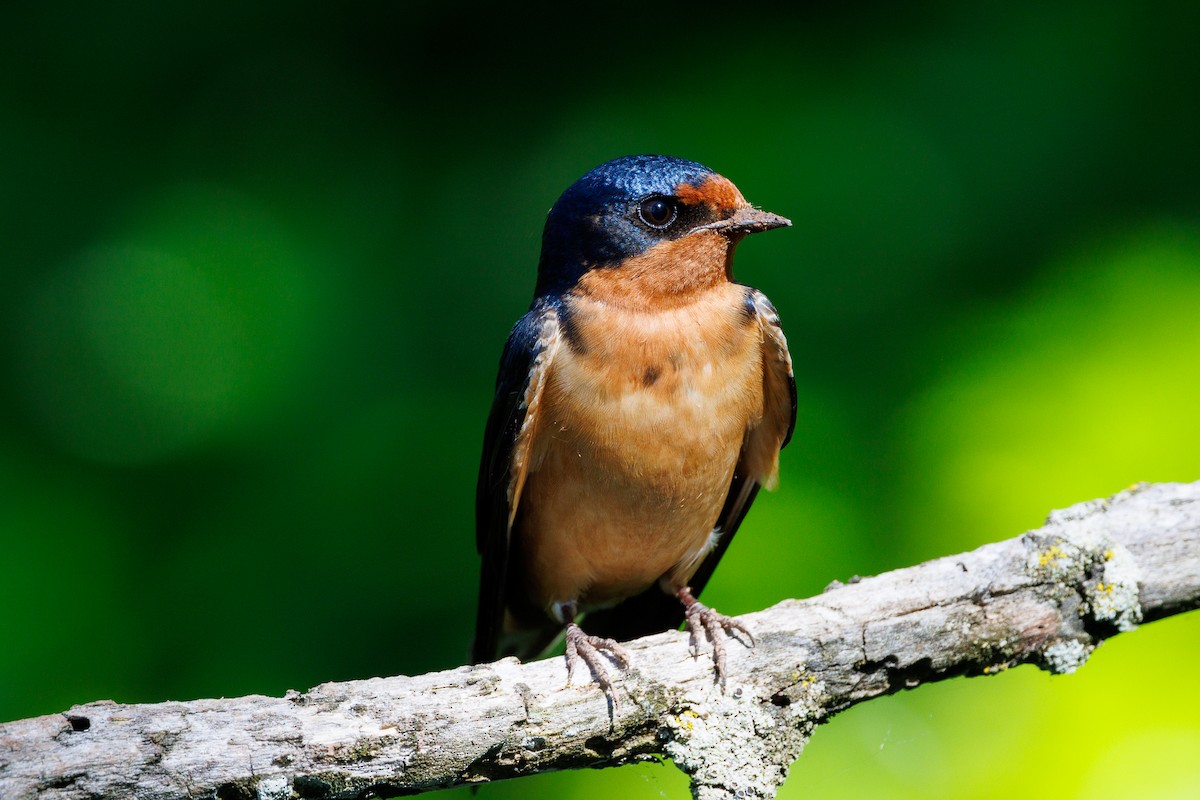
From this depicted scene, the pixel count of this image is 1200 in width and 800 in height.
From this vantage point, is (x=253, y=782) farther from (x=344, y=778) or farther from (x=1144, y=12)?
(x=1144, y=12)

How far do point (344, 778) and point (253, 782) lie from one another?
0.16 metres

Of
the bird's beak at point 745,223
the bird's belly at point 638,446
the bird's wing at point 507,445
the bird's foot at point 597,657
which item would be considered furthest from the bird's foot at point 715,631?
the bird's beak at point 745,223

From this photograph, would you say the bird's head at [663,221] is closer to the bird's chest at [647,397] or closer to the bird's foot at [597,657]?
the bird's chest at [647,397]

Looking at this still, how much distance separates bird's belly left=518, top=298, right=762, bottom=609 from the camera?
2785 mm

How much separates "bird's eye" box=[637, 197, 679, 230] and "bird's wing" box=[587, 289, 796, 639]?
0.31 m

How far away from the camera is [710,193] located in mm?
2846

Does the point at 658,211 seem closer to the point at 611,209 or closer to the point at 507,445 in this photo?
the point at 611,209

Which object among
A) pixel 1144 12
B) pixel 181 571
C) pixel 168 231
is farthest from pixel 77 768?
pixel 1144 12

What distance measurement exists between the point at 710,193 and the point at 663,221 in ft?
0.44

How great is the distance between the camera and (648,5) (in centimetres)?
468

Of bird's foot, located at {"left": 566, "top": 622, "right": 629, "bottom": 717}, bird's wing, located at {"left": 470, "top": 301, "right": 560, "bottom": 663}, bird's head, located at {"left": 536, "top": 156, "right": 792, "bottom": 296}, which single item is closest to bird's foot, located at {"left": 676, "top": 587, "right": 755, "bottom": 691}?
bird's foot, located at {"left": 566, "top": 622, "right": 629, "bottom": 717}

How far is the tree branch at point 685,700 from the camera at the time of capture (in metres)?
1.99

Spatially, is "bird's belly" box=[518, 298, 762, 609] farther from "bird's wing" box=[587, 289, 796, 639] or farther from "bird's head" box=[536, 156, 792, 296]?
"bird's head" box=[536, 156, 792, 296]

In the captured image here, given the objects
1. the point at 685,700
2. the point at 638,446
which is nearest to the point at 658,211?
the point at 638,446
